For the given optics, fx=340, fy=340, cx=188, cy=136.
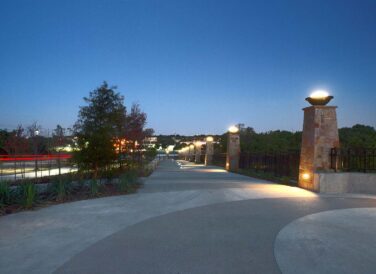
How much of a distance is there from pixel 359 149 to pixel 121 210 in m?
8.13

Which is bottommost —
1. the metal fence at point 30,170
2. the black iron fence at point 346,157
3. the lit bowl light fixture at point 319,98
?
the metal fence at point 30,170

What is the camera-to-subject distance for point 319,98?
1205cm

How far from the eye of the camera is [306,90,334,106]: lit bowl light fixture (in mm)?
12000

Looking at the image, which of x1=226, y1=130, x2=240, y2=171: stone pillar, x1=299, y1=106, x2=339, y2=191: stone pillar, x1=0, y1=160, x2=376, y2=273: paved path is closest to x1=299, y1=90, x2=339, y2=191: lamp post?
x1=299, y1=106, x2=339, y2=191: stone pillar

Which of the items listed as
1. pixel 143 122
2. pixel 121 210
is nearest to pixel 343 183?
pixel 121 210

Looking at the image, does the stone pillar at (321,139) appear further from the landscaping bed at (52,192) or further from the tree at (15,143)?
the tree at (15,143)

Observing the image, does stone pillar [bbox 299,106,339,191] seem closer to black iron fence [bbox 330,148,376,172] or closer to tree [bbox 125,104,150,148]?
black iron fence [bbox 330,148,376,172]

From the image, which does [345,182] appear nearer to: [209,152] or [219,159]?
[219,159]

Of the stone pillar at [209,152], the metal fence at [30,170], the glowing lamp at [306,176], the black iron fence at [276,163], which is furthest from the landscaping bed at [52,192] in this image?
the stone pillar at [209,152]

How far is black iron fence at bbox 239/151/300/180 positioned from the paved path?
6125mm

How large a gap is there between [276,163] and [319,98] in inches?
234

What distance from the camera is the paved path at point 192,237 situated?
4340 mm

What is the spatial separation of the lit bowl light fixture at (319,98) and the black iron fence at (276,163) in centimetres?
361

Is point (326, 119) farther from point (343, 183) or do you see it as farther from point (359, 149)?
point (343, 183)
